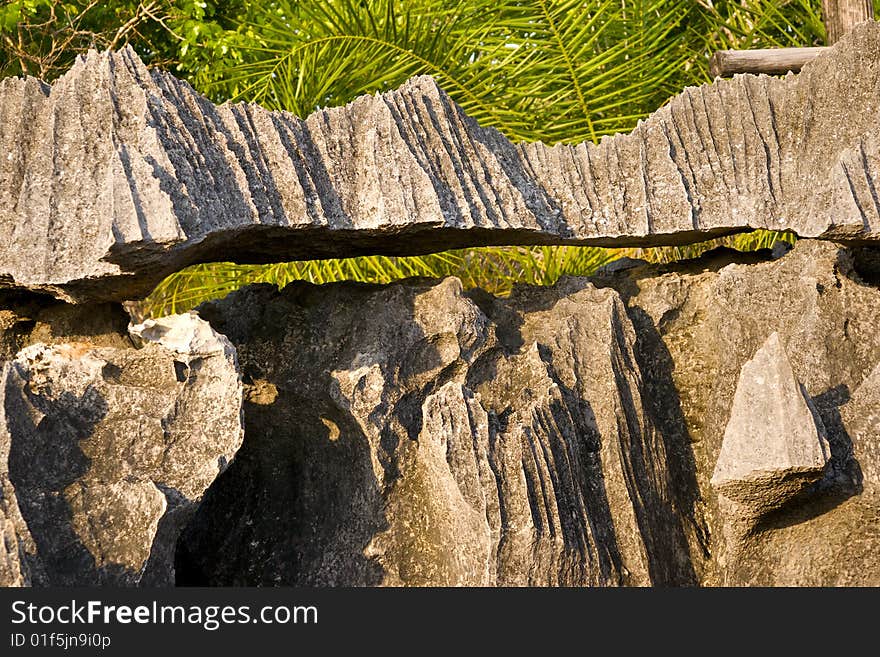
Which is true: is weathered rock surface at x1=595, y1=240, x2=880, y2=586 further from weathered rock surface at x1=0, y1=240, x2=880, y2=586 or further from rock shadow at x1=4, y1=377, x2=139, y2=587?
rock shadow at x1=4, y1=377, x2=139, y2=587

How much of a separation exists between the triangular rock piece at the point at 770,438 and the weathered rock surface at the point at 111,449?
100 cm

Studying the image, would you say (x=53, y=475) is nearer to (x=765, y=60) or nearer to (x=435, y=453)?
(x=435, y=453)

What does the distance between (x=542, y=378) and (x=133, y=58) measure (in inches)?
43.3

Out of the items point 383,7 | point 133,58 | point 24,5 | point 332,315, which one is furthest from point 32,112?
point 24,5

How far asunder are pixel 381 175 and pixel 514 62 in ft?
6.77

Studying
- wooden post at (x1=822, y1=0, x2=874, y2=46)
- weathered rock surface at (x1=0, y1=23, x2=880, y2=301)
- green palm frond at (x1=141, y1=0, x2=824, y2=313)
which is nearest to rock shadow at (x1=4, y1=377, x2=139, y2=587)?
weathered rock surface at (x1=0, y1=23, x2=880, y2=301)

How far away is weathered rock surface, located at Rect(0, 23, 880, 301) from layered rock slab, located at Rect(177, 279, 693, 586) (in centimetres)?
19

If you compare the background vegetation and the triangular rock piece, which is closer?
the triangular rock piece

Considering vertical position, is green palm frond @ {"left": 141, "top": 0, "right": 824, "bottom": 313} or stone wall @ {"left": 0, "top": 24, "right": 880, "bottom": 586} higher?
green palm frond @ {"left": 141, "top": 0, "right": 824, "bottom": 313}

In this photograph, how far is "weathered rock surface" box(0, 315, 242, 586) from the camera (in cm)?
192

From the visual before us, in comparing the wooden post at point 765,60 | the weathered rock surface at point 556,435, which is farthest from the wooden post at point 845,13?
the weathered rock surface at point 556,435

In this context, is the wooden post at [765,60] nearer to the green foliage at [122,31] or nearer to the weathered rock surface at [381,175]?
the weathered rock surface at [381,175]

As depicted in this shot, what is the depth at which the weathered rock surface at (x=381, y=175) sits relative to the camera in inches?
80.8

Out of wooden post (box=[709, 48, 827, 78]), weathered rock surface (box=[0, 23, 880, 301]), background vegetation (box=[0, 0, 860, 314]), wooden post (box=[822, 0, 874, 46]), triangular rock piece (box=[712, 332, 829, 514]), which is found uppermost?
background vegetation (box=[0, 0, 860, 314])
